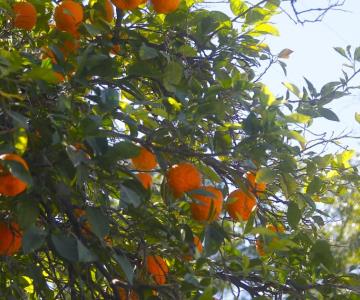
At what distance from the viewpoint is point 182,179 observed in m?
1.46

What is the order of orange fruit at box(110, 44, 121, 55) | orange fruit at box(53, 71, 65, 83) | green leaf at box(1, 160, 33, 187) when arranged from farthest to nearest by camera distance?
1. orange fruit at box(110, 44, 121, 55)
2. orange fruit at box(53, 71, 65, 83)
3. green leaf at box(1, 160, 33, 187)

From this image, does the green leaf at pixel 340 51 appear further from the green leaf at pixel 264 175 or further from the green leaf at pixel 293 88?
the green leaf at pixel 264 175

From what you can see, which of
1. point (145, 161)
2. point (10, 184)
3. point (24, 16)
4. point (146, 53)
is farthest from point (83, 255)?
point (24, 16)

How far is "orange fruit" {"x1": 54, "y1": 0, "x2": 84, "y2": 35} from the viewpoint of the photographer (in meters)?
1.67

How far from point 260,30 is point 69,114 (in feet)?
2.53

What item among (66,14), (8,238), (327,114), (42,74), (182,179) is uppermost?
(66,14)

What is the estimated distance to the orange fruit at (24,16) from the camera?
169 cm

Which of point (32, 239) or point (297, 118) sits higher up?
point (297, 118)

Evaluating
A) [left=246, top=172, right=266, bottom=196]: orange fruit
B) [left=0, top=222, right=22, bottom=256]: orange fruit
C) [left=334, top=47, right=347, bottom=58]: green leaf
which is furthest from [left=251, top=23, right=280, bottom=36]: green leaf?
[left=0, top=222, right=22, bottom=256]: orange fruit

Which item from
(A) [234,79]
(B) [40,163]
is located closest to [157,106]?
(A) [234,79]

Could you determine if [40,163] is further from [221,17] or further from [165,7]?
[221,17]

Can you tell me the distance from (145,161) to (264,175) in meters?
0.26

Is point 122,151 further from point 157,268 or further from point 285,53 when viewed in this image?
point 285,53

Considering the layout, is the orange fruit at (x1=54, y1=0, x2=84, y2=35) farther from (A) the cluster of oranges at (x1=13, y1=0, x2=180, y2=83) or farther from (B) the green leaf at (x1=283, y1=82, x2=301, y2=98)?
(B) the green leaf at (x1=283, y1=82, x2=301, y2=98)
